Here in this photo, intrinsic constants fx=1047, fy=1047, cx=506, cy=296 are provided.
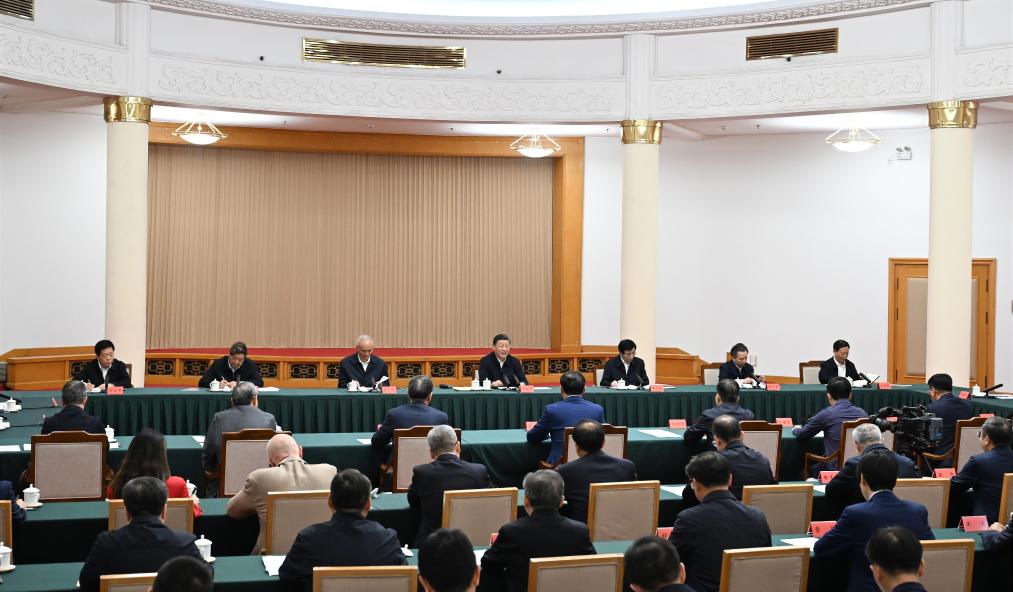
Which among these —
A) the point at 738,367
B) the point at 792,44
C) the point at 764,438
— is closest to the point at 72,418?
the point at 764,438

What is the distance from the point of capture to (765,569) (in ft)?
14.9

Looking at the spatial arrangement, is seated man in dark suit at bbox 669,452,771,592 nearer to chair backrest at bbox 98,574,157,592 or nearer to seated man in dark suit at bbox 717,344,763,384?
chair backrest at bbox 98,574,157,592

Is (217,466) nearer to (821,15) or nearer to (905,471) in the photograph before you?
(905,471)

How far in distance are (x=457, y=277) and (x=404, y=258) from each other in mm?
940

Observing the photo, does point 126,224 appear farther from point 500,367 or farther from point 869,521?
point 869,521

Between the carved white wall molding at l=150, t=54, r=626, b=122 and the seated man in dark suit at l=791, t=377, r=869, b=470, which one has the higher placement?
the carved white wall molding at l=150, t=54, r=626, b=122

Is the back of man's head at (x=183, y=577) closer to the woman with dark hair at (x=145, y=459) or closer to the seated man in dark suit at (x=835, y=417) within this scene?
the woman with dark hair at (x=145, y=459)

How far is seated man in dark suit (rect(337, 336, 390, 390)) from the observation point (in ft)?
36.6

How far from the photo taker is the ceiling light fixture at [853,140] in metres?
13.9

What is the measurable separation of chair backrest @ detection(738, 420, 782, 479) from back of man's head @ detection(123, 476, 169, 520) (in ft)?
17.4

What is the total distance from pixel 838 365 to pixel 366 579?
32.6ft

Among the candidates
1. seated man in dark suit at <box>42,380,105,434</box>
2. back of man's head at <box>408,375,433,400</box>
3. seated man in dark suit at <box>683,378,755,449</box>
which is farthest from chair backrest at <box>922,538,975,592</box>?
seated man in dark suit at <box>42,380,105,434</box>

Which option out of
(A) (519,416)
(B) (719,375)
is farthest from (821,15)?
(A) (519,416)

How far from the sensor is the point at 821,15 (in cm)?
1258
